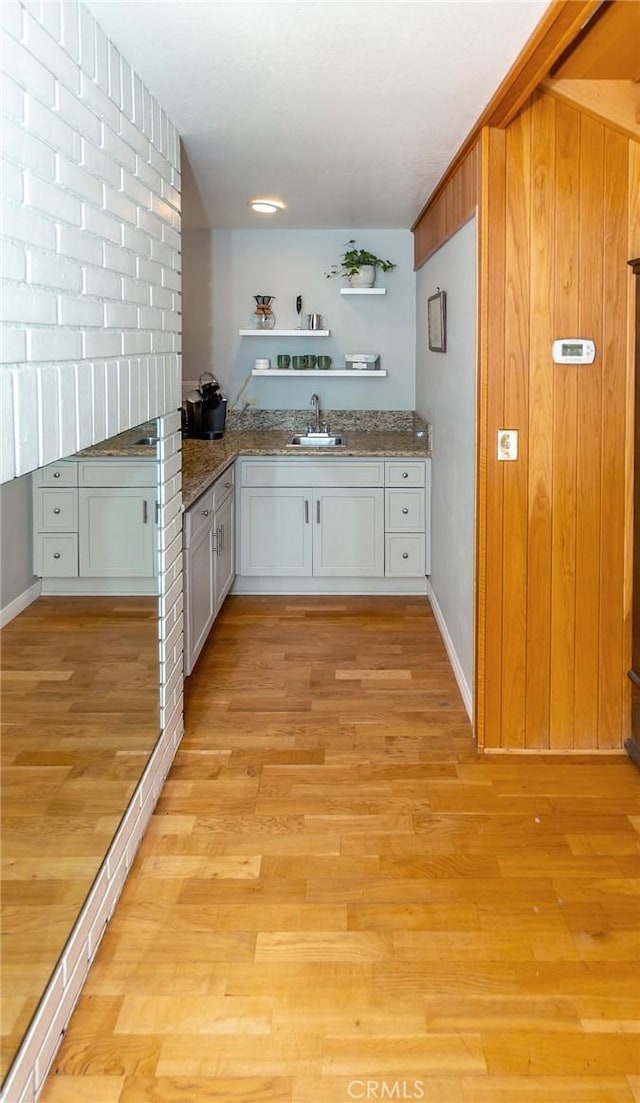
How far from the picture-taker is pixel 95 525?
1987 mm

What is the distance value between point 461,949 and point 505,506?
1490 mm

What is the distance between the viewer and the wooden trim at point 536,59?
1938 mm

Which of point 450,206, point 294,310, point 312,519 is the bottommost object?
point 312,519

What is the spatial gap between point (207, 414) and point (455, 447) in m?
2.03

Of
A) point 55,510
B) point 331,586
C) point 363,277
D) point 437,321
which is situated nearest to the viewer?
point 55,510

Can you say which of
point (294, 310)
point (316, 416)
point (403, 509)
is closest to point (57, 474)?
point (403, 509)

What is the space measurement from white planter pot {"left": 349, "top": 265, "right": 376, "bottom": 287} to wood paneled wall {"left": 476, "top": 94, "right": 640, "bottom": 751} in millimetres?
2645

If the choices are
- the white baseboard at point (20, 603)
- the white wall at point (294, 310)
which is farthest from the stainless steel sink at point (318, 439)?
the white baseboard at point (20, 603)

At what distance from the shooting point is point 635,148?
2893mm

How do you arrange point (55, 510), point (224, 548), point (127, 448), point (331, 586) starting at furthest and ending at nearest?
point (331, 586) → point (224, 548) → point (127, 448) → point (55, 510)

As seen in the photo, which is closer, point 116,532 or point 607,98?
point 116,532

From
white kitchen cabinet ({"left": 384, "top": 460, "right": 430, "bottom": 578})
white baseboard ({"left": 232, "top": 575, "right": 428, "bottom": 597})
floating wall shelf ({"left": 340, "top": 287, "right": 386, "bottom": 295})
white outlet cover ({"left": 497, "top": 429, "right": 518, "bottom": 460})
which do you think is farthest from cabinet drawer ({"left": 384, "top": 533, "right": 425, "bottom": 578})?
white outlet cover ({"left": 497, "top": 429, "right": 518, "bottom": 460})

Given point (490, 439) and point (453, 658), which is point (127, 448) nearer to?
point (490, 439)

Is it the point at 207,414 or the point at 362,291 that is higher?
the point at 362,291
